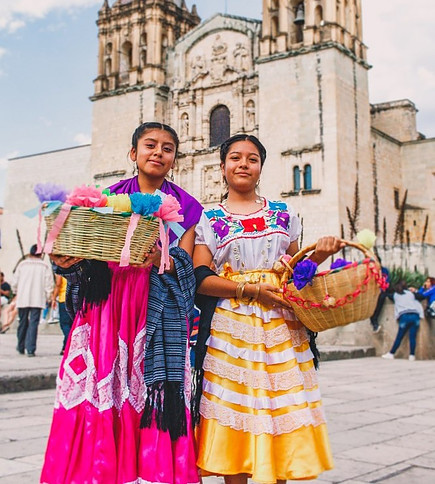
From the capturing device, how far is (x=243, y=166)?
273 centimetres

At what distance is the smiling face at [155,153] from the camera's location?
2641 mm

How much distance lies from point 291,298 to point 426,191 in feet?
83.7

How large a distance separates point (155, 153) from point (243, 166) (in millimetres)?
398

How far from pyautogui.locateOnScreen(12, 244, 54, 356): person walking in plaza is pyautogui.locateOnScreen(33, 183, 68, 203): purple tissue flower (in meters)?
6.52

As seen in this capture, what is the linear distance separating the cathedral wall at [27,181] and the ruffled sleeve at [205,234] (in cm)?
2716

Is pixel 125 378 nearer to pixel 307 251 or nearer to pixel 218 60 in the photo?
pixel 307 251

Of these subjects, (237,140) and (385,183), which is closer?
(237,140)

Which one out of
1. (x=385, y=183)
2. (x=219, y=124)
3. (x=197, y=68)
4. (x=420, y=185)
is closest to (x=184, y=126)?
(x=219, y=124)

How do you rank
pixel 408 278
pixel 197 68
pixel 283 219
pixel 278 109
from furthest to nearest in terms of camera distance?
pixel 197 68 < pixel 278 109 < pixel 408 278 < pixel 283 219

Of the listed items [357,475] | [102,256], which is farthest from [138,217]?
[357,475]

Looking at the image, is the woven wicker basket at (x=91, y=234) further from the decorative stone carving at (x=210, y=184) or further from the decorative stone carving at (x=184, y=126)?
the decorative stone carving at (x=184, y=126)

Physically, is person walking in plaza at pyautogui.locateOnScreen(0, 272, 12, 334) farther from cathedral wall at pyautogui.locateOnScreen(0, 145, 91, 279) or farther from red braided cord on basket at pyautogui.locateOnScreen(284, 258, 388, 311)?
cathedral wall at pyautogui.locateOnScreen(0, 145, 91, 279)

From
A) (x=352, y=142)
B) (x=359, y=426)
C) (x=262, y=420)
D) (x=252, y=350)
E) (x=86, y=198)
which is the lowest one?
(x=359, y=426)

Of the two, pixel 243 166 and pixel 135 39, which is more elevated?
pixel 135 39
